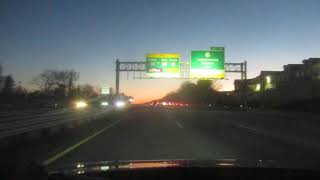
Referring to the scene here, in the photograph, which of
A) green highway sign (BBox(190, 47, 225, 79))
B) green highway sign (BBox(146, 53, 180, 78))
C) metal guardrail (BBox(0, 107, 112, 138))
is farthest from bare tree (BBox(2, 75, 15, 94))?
metal guardrail (BBox(0, 107, 112, 138))

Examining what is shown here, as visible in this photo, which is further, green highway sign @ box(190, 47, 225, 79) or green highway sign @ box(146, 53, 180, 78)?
green highway sign @ box(146, 53, 180, 78)

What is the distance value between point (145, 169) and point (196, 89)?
557 ft

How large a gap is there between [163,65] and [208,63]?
5115 mm

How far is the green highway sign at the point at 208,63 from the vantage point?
56562 mm

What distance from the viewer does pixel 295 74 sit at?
10931 cm

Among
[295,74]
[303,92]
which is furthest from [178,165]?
[295,74]

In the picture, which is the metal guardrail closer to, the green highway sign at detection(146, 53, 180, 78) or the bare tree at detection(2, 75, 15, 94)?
the green highway sign at detection(146, 53, 180, 78)

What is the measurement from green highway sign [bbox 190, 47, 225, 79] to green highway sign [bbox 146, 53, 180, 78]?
2.17 meters

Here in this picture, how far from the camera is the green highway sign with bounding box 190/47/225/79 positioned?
56.6 m

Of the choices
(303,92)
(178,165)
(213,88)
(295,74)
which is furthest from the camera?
(213,88)

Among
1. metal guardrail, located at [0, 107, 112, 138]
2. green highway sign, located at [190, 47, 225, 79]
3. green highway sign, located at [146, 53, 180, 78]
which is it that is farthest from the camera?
green highway sign, located at [146, 53, 180, 78]

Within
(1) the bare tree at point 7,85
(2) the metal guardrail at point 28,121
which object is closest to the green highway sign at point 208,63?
(2) the metal guardrail at point 28,121

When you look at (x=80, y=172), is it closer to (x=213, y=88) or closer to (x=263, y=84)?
(x=263, y=84)

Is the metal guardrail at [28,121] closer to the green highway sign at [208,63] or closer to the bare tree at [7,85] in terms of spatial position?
the green highway sign at [208,63]
